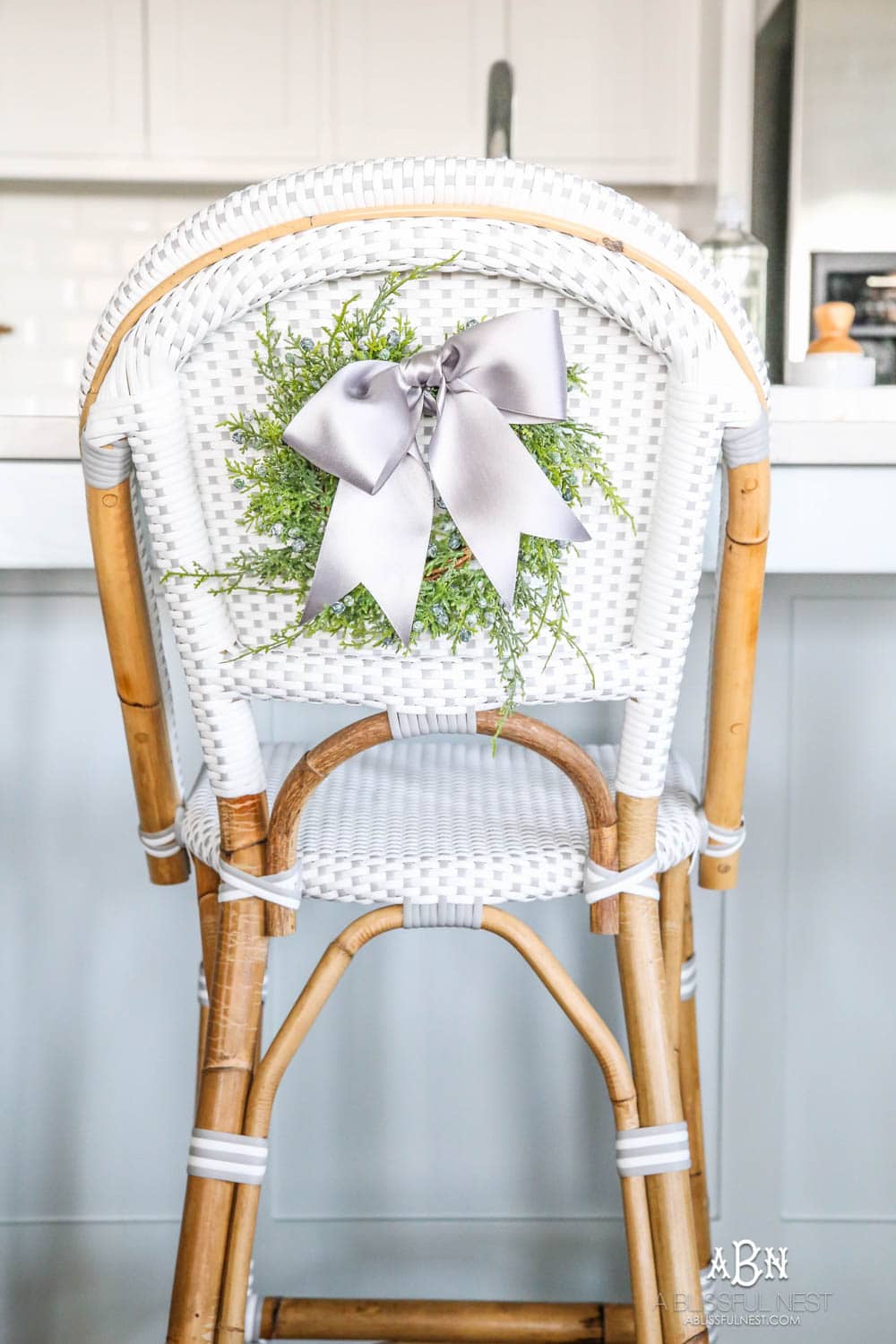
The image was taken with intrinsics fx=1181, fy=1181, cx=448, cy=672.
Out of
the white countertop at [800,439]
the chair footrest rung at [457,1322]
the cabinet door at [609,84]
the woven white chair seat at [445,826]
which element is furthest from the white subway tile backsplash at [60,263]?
the chair footrest rung at [457,1322]

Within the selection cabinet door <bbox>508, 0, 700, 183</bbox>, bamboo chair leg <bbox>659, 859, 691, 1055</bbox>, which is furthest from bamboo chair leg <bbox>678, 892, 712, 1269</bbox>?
cabinet door <bbox>508, 0, 700, 183</bbox>

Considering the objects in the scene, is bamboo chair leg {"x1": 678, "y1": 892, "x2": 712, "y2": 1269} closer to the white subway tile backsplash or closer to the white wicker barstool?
the white wicker barstool

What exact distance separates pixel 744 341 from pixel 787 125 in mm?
2453

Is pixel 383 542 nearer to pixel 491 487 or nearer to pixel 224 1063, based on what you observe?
pixel 491 487

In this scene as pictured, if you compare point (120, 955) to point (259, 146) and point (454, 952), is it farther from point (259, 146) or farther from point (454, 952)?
point (259, 146)

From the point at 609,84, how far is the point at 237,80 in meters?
0.82

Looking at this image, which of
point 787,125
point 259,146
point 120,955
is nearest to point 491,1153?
point 120,955

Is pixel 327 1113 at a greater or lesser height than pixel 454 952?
lesser

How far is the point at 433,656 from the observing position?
2.21 ft

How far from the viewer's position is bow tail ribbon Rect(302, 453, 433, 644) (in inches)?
23.6

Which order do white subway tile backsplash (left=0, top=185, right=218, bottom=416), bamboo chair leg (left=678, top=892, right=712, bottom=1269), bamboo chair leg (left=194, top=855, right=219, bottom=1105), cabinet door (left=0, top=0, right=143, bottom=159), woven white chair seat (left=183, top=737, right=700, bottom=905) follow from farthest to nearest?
1. white subway tile backsplash (left=0, top=185, right=218, bottom=416)
2. cabinet door (left=0, top=0, right=143, bottom=159)
3. bamboo chair leg (left=678, top=892, right=712, bottom=1269)
4. bamboo chair leg (left=194, top=855, right=219, bottom=1105)
5. woven white chair seat (left=183, top=737, right=700, bottom=905)

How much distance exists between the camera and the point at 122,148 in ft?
8.54

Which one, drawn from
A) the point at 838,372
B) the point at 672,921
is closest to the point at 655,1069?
the point at 672,921

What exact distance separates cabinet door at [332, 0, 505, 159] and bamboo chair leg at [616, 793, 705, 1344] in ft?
7.45
